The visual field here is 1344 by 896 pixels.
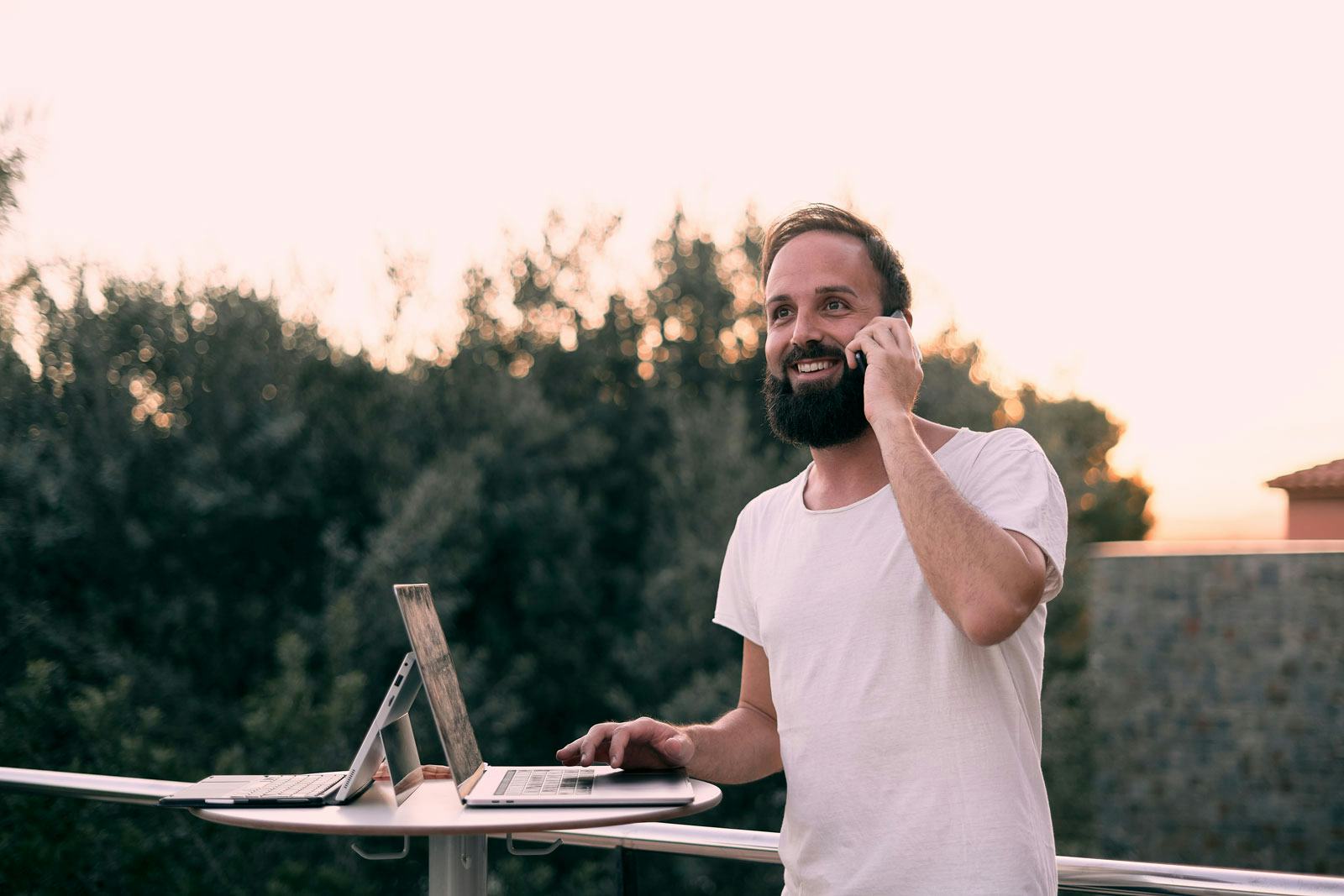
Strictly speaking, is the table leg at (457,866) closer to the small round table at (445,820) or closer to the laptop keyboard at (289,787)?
the small round table at (445,820)

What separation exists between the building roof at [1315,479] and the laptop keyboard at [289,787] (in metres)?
14.5

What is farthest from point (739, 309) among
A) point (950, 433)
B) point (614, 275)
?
point (950, 433)

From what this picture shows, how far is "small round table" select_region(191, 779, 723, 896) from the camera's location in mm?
1308

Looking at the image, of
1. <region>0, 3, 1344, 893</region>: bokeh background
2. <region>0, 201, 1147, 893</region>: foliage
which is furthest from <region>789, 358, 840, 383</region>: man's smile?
<region>0, 3, 1344, 893</region>: bokeh background

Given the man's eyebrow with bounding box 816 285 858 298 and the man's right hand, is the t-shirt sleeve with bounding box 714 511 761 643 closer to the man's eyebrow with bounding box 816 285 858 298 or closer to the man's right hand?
the man's right hand

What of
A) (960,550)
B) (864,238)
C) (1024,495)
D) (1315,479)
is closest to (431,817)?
(960,550)

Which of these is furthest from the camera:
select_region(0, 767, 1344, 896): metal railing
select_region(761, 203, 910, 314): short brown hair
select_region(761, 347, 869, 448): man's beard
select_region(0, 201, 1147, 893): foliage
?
select_region(0, 201, 1147, 893): foliage

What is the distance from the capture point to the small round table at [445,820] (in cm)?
131

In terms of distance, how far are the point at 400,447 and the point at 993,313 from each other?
639 centimetres

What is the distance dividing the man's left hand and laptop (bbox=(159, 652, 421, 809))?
26.8 inches

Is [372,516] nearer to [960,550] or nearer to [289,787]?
[289,787]

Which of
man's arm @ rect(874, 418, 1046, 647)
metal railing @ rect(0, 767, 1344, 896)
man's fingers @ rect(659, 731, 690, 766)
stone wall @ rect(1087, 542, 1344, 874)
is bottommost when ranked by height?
stone wall @ rect(1087, 542, 1344, 874)

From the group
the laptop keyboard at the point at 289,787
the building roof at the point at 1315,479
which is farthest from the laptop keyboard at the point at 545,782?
the building roof at the point at 1315,479

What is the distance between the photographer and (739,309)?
12656mm
